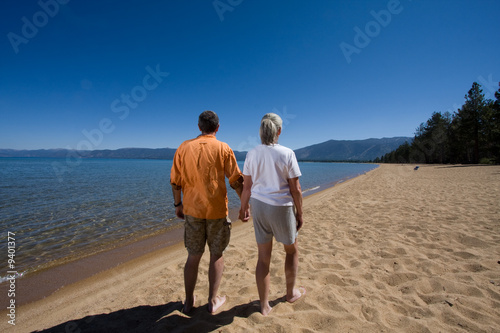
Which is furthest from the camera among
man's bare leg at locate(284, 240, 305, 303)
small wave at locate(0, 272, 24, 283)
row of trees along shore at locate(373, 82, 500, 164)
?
row of trees along shore at locate(373, 82, 500, 164)

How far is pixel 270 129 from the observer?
7.53 ft

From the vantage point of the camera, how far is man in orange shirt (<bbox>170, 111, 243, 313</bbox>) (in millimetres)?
2443

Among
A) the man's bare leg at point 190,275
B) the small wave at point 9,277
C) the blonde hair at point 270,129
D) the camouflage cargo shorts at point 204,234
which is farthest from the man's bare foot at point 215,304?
the small wave at point 9,277

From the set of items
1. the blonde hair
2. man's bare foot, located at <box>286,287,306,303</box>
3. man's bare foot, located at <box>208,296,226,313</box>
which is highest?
the blonde hair

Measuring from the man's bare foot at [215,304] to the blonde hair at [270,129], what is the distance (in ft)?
6.92

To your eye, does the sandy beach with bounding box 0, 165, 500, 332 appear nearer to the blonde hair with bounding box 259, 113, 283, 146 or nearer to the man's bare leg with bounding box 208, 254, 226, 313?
the man's bare leg with bounding box 208, 254, 226, 313

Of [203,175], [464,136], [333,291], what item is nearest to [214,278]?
[203,175]

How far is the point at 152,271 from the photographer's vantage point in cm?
448

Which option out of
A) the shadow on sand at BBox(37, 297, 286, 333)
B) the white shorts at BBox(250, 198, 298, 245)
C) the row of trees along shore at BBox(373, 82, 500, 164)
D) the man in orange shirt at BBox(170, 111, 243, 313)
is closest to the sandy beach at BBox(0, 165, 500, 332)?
the shadow on sand at BBox(37, 297, 286, 333)

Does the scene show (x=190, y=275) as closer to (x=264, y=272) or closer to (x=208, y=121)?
(x=264, y=272)

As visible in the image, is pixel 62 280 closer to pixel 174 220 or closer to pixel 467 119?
pixel 174 220

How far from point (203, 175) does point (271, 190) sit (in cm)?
81

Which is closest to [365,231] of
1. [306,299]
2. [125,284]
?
[306,299]

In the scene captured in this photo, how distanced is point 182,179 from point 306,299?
2198mm
